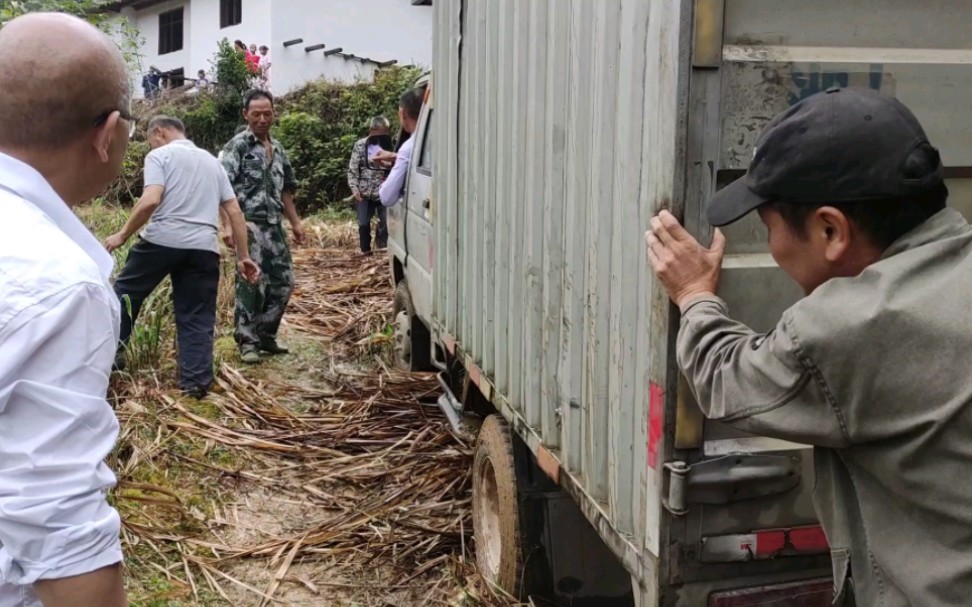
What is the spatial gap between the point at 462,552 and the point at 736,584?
220cm

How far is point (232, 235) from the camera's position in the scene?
6551 mm

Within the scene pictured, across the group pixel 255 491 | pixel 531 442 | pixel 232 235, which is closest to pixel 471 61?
pixel 531 442

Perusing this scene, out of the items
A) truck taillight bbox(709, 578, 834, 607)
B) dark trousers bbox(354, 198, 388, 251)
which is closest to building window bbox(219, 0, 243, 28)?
dark trousers bbox(354, 198, 388, 251)


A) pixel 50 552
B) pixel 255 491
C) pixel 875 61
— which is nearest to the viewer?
pixel 50 552

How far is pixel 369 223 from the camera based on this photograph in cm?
1195

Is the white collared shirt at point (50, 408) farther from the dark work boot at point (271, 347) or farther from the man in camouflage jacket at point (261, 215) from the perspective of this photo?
the dark work boot at point (271, 347)

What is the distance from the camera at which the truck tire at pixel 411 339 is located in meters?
6.53

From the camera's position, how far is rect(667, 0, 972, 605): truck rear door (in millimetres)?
2053

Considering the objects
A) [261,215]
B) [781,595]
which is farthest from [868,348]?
[261,215]

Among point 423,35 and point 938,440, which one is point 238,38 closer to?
point 423,35

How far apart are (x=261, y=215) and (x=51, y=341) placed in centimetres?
577

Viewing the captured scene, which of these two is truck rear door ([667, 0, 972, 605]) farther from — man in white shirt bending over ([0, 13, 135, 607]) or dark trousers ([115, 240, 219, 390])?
dark trousers ([115, 240, 219, 390])

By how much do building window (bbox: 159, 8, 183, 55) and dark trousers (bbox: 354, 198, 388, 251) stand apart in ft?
68.7

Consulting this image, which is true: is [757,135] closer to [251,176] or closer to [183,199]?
[183,199]
